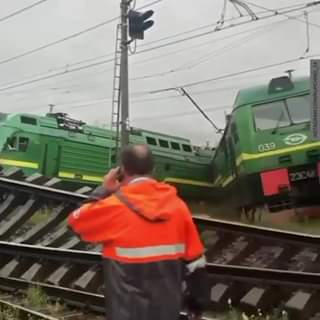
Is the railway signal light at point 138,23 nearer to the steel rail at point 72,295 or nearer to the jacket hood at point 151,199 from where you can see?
the steel rail at point 72,295

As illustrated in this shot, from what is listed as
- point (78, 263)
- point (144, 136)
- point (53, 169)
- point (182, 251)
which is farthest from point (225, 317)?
point (144, 136)

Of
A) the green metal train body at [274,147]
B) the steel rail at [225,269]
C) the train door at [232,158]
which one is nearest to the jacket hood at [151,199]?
the steel rail at [225,269]

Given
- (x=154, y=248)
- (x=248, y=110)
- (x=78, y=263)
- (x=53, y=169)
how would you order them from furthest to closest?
(x=53, y=169) → (x=248, y=110) → (x=78, y=263) → (x=154, y=248)

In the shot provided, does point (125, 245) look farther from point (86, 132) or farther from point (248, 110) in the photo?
point (86, 132)

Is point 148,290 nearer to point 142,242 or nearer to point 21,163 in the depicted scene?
point 142,242

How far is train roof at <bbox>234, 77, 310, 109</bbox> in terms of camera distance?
15.2 meters

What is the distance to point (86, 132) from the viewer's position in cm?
2031

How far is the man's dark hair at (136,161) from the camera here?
3.27 metres

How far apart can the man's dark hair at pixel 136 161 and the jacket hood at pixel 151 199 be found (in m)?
0.06

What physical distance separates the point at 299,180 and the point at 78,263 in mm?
7949

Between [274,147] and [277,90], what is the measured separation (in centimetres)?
169

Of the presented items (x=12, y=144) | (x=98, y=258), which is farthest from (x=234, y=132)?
(x=98, y=258)

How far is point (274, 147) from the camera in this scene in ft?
47.2

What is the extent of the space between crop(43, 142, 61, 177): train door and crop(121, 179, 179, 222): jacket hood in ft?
52.3
